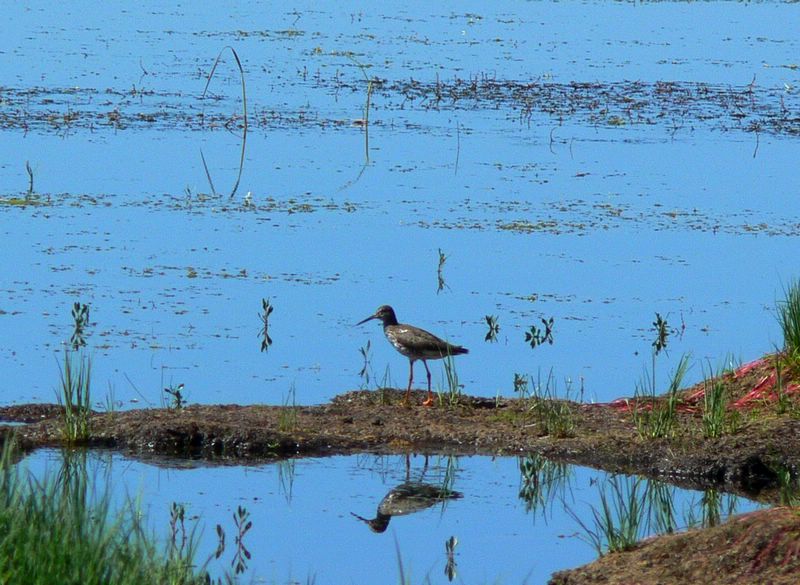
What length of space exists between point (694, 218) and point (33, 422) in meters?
8.09

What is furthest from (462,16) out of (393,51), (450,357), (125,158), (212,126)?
(450,357)

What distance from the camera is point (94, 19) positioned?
3011cm

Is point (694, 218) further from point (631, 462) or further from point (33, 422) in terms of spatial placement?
point (33, 422)

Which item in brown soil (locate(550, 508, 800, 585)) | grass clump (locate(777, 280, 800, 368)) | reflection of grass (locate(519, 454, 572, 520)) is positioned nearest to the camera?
brown soil (locate(550, 508, 800, 585))

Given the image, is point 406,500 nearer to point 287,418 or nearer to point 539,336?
point 287,418

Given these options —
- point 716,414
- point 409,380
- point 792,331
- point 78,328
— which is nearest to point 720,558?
point 716,414

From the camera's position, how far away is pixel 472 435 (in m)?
9.48

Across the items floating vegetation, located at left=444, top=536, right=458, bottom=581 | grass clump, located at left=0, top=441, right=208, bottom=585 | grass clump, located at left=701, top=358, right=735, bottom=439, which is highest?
grass clump, located at left=0, top=441, right=208, bottom=585

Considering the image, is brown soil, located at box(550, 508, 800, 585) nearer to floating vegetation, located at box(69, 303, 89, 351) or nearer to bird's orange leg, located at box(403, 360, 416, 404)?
bird's orange leg, located at box(403, 360, 416, 404)

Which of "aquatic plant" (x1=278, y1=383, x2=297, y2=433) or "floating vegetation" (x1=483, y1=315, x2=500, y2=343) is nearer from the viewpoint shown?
"aquatic plant" (x1=278, y1=383, x2=297, y2=433)

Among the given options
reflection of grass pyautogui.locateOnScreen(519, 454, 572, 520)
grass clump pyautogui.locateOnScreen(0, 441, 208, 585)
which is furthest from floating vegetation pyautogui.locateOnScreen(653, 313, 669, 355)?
grass clump pyautogui.locateOnScreen(0, 441, 208, 585)

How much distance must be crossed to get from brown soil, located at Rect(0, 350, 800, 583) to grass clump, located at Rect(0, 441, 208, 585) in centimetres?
271

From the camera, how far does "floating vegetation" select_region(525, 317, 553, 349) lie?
1187cm

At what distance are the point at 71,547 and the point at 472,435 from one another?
4.09 m
